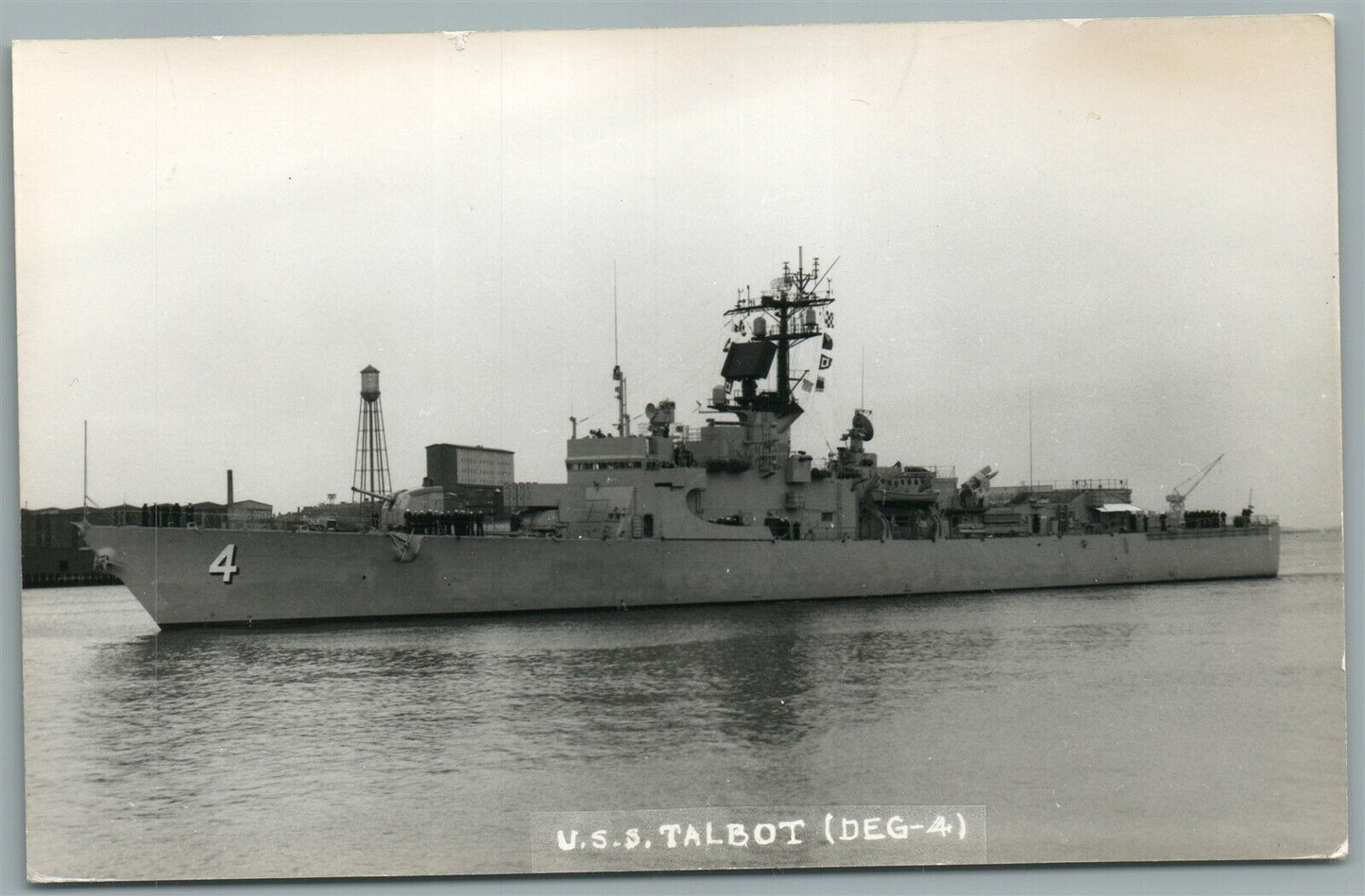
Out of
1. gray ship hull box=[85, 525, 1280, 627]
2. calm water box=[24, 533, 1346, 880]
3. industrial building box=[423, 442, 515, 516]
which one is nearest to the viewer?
calm water box=[24, 533, 1346, 880]

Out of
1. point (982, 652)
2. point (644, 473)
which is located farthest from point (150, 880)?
point (644, 473)

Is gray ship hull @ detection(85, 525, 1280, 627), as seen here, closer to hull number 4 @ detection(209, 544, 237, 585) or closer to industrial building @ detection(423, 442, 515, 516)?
hull number 4 @ detection(209, 544, 237, 585)

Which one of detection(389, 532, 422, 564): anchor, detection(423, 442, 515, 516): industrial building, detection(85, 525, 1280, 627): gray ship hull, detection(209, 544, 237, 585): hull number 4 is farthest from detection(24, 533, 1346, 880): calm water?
detection(423, 442, 515, 516): industrial building

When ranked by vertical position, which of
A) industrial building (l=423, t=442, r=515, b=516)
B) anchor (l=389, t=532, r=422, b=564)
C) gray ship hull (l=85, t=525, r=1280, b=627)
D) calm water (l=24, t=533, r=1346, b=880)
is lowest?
calm water (l=24, t=533, r=1346, b=880)

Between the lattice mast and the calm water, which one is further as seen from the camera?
the lattice mast

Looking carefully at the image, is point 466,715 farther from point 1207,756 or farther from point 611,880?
point 1207,756

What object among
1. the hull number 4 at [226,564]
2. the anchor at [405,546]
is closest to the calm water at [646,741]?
the hull number 4 at [226,564]

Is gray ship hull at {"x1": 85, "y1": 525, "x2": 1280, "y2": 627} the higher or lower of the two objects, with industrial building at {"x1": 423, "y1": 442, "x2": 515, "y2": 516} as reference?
lower

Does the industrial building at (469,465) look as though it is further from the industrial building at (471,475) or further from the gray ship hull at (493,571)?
the gray ship hull at (493,571)
